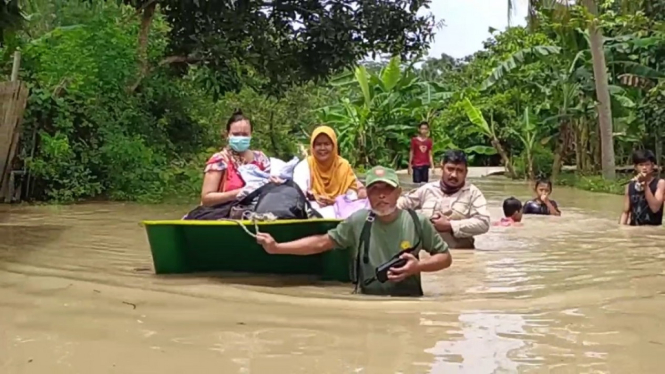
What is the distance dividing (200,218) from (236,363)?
2.73 m

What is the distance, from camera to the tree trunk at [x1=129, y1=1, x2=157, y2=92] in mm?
14898

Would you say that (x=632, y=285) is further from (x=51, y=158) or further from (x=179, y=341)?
(x=51, y=158)

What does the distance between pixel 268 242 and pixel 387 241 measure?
2.51 feet

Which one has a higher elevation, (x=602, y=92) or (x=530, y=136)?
(x=602, y=92)

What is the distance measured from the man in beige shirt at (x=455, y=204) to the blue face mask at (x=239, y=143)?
152 cm

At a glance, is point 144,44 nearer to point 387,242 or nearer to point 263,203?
point 263,203

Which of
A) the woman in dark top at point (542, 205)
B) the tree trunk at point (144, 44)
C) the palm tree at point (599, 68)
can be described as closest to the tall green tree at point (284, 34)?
the tree trunk at point (144, 44)

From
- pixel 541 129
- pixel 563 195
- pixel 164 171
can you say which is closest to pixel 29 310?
pixel 164 171

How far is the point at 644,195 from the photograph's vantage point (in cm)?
977

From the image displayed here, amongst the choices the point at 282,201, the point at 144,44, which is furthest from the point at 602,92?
the point at 282,201

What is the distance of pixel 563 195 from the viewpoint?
55.6 ft

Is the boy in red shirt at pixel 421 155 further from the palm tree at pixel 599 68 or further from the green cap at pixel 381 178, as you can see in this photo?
the green cap at pixel 381 178

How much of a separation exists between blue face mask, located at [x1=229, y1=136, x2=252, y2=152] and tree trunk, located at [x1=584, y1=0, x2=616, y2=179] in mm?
11946

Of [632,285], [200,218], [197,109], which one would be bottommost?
[632,285]
